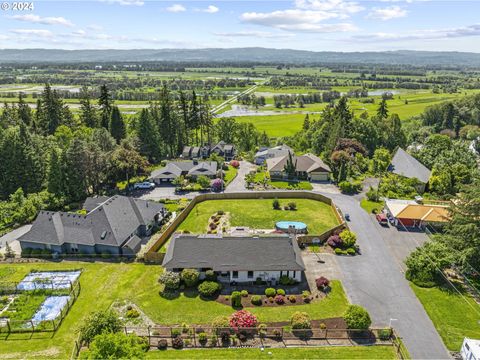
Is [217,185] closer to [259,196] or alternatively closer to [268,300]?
[259,196]

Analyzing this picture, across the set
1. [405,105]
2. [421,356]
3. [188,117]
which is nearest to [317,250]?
[421,356]

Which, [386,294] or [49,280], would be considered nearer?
[386,294]

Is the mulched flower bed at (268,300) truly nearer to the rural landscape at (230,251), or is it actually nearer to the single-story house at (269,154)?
the rural landscape at (230,251)

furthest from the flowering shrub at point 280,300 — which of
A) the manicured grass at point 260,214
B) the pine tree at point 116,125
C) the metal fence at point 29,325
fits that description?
the pine tree at point 116,125

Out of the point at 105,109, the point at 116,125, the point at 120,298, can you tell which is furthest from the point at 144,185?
the point at 120,298

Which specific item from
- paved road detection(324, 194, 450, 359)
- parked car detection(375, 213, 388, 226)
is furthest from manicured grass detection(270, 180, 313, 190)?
paved road detection(324, 194, 450, 359)

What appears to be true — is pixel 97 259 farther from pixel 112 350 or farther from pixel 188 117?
pixel 188 117
